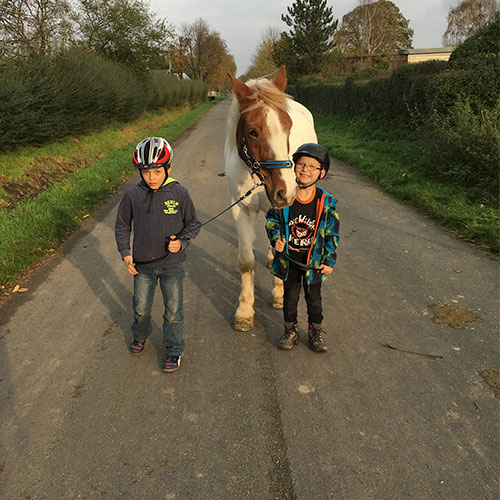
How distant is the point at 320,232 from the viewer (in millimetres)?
2771

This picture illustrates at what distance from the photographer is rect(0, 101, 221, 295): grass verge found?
4.72 m

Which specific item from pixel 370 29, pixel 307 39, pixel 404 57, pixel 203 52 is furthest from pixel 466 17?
pixel 203 52

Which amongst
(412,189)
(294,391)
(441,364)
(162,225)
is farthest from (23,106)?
(441,364)

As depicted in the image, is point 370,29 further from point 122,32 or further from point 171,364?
point 171,364

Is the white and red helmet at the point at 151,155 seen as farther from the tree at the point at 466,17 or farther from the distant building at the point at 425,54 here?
the tree at the point at 466,17

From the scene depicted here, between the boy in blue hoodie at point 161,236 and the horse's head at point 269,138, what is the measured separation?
2.01 feet

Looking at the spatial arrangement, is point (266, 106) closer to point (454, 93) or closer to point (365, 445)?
point (365, 445)

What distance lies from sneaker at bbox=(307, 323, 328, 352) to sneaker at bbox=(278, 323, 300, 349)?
0.41ft

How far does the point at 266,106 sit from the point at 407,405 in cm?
233

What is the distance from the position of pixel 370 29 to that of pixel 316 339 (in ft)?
202

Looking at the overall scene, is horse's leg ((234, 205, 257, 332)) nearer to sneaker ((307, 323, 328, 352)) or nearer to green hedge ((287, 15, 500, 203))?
sneaker ((307, 323, 328, 352))

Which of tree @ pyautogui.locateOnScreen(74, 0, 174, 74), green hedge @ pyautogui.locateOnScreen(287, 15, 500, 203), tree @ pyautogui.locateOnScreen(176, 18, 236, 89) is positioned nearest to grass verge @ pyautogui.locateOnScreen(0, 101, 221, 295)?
green hedge @ pyautogui.locateOnScreen(287, 15, 500, 203)

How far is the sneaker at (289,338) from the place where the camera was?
305 centimetres

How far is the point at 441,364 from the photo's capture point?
2.82m
